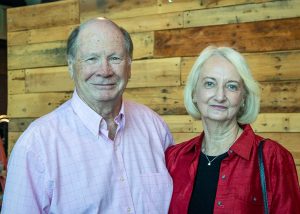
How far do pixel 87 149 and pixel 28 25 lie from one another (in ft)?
10.6

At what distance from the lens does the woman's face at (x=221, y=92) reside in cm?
206

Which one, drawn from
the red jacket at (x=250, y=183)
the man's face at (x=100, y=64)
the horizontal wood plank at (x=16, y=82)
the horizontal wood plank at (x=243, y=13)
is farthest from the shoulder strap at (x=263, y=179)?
the horizontal wood plank at (x=16, y=82)

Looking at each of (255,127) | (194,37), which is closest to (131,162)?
(255,127)

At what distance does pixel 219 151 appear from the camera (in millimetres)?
2121

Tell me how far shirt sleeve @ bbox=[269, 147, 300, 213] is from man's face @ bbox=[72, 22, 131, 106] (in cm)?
77

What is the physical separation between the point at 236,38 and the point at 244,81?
5.18ft

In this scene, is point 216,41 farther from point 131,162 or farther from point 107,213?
point 107,213

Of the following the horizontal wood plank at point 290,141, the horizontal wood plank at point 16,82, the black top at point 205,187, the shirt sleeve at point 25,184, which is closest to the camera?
the shirt sleeve at point 25,184

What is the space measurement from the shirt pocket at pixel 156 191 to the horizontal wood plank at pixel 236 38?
70.4 inches

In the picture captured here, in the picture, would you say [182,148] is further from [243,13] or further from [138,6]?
[138,6]

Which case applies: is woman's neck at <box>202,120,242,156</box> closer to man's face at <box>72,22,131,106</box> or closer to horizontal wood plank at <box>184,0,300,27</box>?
man's face at <box>72,22,131,106</box>

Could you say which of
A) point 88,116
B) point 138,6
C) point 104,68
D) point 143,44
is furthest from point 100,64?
point 138,6

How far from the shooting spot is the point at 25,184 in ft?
5.63

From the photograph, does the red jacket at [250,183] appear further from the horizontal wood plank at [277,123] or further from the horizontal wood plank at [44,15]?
the horizontal wood plank at [44,15]
